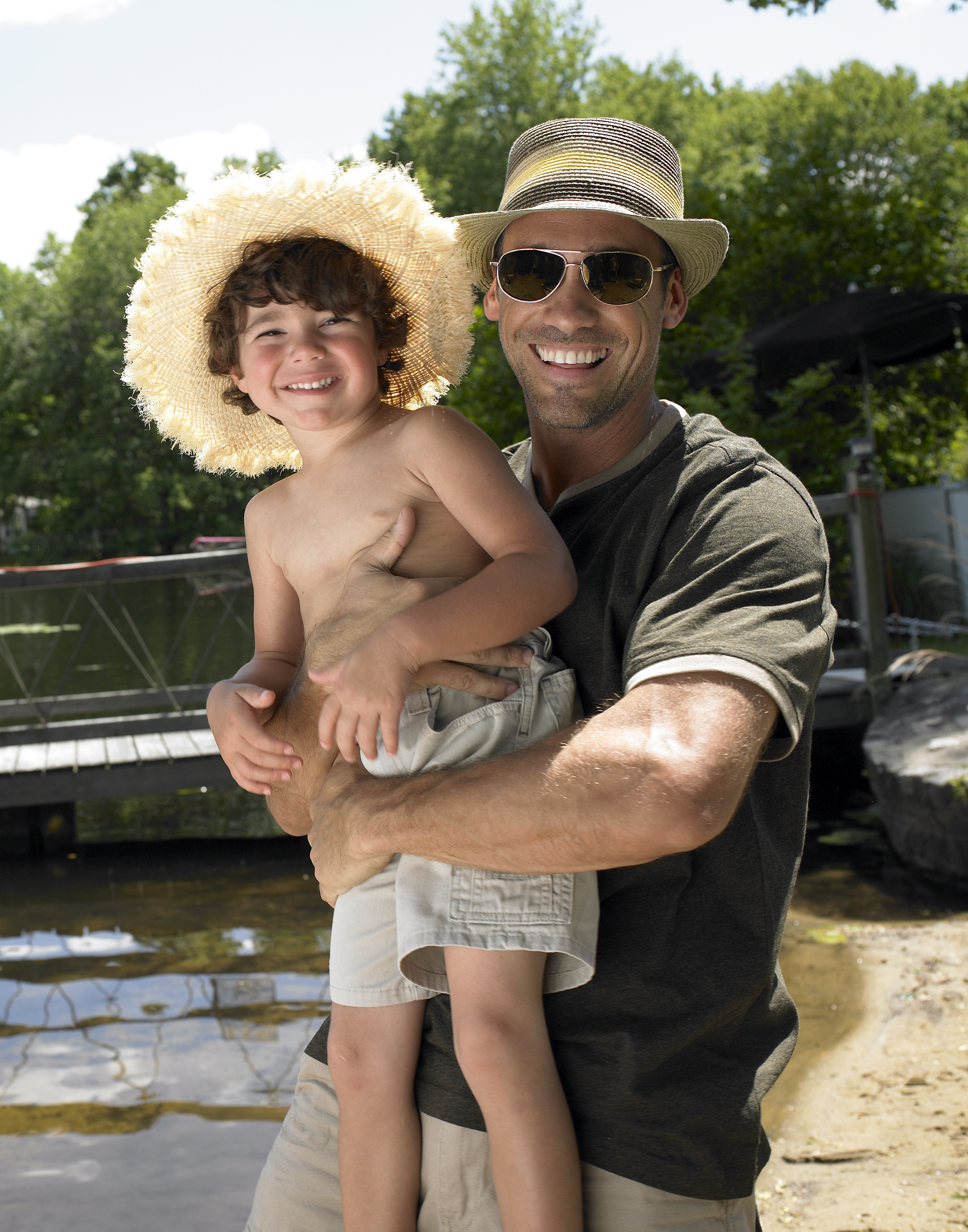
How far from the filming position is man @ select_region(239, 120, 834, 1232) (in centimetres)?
131

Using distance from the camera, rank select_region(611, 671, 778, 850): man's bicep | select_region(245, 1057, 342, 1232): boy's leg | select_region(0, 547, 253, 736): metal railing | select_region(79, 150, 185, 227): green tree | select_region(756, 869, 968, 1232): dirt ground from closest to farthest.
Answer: select_region(611, 671, 778, 850): man's bicep
select_region(245, 1057, 342, 1232): boy's leg
select_region(756, 869, 968, 1232): dirt ground
select_region(0, 547, 253, 736): metal railing
select_region(79, 150, 185, 227): green tree

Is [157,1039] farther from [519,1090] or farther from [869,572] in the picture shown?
[869,572]

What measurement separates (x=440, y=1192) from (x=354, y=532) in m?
1.05

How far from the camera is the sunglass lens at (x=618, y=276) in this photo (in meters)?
1.91

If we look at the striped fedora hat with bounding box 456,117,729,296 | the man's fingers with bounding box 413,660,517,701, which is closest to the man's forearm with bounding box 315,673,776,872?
the man's fingers with bounding box 413,660,517,701

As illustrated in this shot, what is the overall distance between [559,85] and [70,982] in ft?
94.8

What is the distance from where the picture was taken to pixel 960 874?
579 cm

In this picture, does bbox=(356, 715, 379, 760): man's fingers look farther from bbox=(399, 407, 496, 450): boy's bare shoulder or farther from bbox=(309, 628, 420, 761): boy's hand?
bbox=(399, 407, 496, 450): boy's bare shoulder

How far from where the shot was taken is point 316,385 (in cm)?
198

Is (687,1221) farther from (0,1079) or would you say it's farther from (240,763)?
(0,1079)

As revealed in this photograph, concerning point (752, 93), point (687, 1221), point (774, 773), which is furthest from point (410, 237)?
point (752, 93)

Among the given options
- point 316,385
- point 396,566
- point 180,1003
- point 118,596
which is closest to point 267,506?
point 316,385

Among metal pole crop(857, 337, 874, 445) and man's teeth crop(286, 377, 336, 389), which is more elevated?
metal pole crop(857, 337, 874, 445)

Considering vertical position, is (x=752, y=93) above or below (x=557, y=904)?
above
